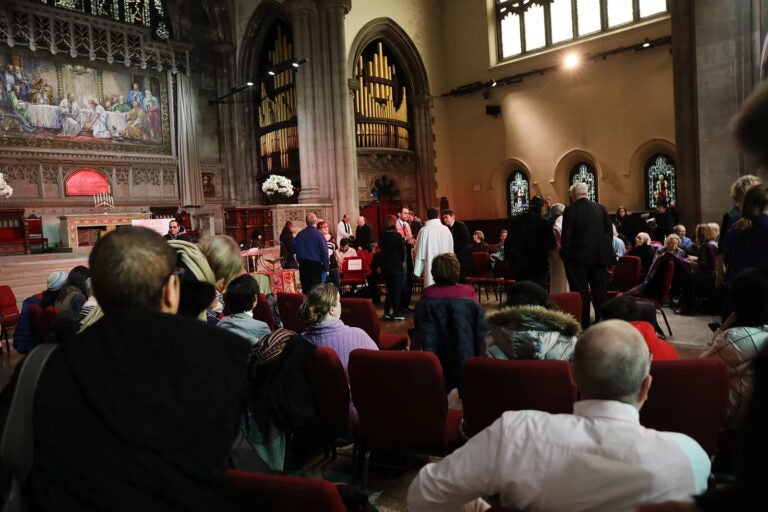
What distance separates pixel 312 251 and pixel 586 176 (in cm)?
1082

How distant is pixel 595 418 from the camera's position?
1389 mm

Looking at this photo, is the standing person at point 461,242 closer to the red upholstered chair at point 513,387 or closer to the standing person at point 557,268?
the standing person at point 557,268

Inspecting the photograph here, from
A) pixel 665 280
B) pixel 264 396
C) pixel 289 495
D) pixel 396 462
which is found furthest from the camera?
pixel 665 280

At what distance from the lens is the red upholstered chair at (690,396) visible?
2.23 metres

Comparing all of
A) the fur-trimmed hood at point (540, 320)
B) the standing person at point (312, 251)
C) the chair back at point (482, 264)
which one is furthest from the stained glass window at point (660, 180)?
the fur-trimmed hood at point (540, 320)

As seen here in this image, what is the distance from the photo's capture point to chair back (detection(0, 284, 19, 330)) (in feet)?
23.9

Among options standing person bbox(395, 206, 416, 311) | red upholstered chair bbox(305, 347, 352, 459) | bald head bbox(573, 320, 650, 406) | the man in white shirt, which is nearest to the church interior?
standing person bbox(395, 206, 416, 311)

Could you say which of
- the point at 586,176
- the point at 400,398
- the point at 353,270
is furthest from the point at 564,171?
the point at 400,398

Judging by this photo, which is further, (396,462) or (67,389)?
(396,462)

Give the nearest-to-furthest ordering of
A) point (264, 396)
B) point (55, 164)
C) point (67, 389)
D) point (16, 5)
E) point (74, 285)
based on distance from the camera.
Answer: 1. point (67, 389)
2. point (264, 396)
3. point (74, 285)
4. point (16, 5)
5. point (55, 164)

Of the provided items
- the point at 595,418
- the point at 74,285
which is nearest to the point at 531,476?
the point at 595,418

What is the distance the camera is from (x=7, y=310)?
7.54 meters

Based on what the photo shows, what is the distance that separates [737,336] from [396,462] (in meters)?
1.93

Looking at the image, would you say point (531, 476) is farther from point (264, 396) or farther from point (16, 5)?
point (16, 5)
